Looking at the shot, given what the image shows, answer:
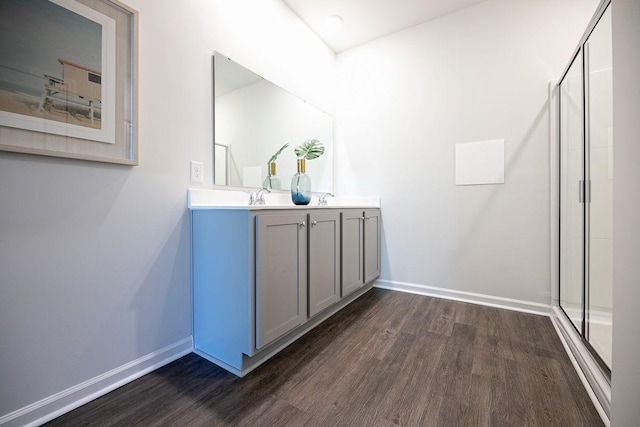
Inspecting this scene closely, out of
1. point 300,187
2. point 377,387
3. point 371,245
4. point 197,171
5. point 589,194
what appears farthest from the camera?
point 371,245

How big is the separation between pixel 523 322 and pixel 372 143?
197 centimetres

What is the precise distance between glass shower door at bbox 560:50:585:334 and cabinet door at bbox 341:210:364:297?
1380 millimetres

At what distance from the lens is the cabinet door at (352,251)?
6.79ft

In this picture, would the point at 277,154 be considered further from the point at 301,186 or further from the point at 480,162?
the point at 480,162

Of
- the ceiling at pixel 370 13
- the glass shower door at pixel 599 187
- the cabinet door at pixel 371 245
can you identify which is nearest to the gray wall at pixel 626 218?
the glass shower door at pixel 599 187

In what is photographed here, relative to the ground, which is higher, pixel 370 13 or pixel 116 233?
pixel 370 13

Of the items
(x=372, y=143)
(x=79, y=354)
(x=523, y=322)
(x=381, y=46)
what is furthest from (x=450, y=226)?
(x=79, y=354)

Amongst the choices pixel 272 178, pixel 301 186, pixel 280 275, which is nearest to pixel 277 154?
pixel 272 178

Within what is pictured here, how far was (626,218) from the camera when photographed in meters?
0.96

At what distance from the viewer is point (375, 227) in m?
2.62

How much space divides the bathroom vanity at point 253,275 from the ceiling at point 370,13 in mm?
1823

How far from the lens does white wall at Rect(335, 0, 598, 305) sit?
2.10 meters

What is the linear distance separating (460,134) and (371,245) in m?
1.25

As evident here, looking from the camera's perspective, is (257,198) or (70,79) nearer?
(70,79)
